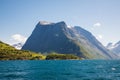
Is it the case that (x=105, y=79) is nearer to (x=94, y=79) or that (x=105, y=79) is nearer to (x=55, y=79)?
(x=94, y=79)

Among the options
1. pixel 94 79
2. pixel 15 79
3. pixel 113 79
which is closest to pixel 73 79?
pixel 94 79

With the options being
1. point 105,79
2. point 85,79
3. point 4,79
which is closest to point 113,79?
point 105,79

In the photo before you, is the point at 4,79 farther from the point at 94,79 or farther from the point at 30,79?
the point at 94,79

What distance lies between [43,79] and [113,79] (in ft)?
78.7

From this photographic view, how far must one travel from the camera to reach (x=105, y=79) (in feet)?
251

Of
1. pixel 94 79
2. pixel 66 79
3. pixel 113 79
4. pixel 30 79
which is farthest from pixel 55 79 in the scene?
pixel 113 79

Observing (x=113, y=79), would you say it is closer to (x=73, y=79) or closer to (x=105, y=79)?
(x=105, y=79)

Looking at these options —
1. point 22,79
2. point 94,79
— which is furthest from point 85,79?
point 22,79

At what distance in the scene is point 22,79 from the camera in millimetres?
78938

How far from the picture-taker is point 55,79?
76.6m

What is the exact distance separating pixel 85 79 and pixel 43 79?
14.5 meters

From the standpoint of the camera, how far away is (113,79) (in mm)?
76438

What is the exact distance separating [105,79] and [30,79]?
2577 cm

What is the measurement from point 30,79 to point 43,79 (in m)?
4.50
